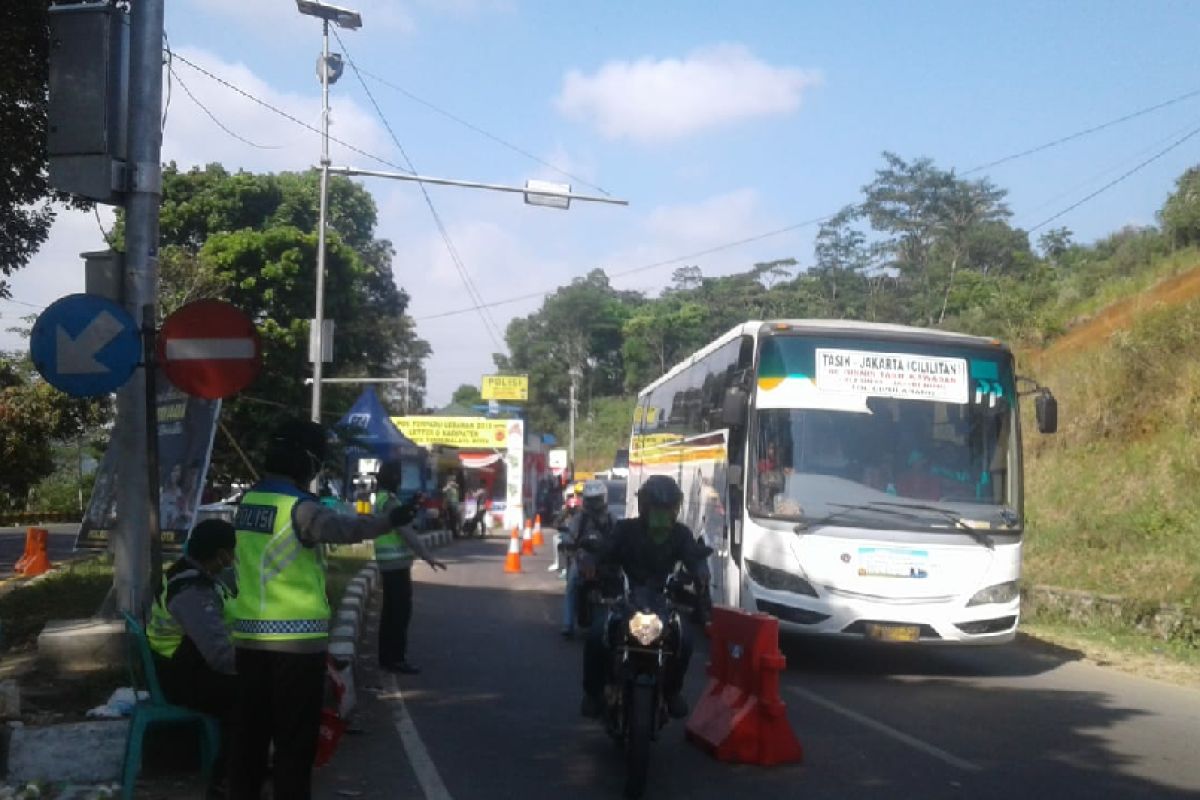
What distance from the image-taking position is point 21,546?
2753 centimetres

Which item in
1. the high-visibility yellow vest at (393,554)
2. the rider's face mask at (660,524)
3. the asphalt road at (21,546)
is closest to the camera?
the rider's face mask at (660,524)

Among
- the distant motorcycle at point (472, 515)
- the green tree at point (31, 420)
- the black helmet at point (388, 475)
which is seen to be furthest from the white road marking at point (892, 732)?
the distant motorcycle at point (472, 515)

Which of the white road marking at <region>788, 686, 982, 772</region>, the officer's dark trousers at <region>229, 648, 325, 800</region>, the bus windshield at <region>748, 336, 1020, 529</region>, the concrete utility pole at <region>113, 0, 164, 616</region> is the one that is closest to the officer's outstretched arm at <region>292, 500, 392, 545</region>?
the officer's dark trousers at <region>229, 648, 325, 800</region>

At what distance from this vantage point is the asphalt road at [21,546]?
22.6 m

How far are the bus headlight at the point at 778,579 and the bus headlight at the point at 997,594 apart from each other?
58.5 inches

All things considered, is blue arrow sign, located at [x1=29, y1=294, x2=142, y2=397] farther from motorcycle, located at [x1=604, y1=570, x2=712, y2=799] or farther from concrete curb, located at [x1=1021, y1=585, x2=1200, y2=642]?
Result: concrete curb, located at [x1=1021, y1=585, x2=1200, y2=642]

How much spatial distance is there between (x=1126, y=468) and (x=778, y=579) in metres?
9.96

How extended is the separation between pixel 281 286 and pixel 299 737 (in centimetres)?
3071

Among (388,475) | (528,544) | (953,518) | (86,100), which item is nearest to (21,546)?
(528,544)

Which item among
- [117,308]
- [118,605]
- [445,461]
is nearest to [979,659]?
[118,605]

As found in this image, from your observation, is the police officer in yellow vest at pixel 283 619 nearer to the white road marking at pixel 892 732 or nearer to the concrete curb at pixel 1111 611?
the white road marking at pixel 892 732

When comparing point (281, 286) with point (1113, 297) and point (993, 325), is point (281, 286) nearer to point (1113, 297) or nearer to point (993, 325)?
point (993, 325)

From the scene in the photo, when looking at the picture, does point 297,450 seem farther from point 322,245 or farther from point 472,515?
point 472,515

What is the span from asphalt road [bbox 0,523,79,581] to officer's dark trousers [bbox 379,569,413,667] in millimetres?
10640
